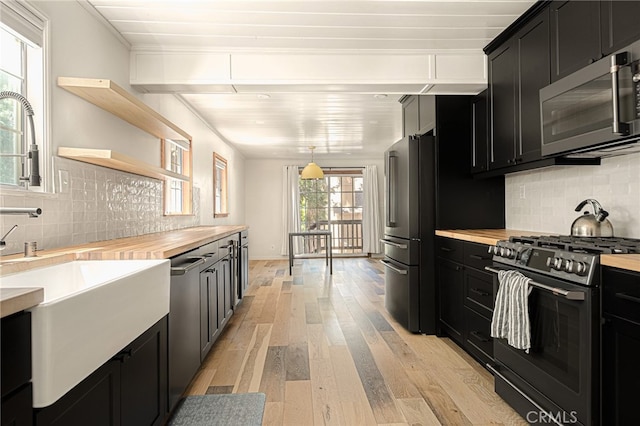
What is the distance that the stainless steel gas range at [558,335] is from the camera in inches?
59.2

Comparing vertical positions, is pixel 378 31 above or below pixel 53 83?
above

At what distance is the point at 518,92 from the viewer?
2.61 m

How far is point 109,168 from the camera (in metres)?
2.57

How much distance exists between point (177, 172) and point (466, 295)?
3.26 metres

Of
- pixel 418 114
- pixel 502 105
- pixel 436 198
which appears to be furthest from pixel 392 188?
pixel 502 105

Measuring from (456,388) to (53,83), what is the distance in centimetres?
286

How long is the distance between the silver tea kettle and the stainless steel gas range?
376 mm

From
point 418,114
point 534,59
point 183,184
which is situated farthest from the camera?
point 183,184

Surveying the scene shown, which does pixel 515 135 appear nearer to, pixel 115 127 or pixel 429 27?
pixel 429 27

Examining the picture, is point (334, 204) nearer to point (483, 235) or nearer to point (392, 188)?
point (392, 188)

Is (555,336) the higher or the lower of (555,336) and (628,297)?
the lower

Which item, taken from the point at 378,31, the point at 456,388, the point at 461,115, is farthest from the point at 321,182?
the point at 456,388

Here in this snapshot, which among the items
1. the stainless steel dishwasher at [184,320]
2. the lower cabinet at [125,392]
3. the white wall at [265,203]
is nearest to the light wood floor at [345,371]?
the stainless steel dishwasher at [184,320]

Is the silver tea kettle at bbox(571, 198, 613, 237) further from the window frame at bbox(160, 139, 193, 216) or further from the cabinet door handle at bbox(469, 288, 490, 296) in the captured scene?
the window frame at bbox(160, 139, 193, 216)
